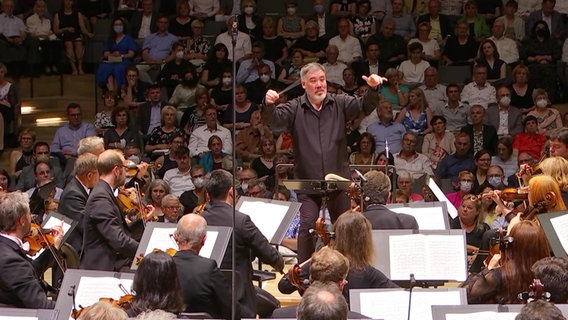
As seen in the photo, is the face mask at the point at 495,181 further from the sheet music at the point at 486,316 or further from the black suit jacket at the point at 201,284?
the sheet music at the point at 486,316

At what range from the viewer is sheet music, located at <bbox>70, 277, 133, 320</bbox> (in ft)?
21.4

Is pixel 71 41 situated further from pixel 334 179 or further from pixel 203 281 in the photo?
pixel 203 281

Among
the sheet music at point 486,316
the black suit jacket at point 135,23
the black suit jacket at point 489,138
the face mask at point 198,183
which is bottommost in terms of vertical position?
the sheet music at point 486,316

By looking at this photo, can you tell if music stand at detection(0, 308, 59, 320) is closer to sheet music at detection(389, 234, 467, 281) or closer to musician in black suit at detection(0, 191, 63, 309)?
musician in black suit at detection(0, 191, 63, 309)

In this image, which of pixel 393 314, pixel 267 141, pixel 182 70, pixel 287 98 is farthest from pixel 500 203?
pixel 182 70

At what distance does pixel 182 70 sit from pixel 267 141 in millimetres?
2388

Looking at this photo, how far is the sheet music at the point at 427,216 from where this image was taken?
8078 millimetres

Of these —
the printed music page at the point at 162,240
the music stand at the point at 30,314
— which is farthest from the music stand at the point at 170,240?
the music stand at the point at 30,314

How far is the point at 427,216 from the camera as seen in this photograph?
8.11 meters

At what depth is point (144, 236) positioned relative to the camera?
23.9ft

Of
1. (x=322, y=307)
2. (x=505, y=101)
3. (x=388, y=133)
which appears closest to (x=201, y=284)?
(x=322, y=307)

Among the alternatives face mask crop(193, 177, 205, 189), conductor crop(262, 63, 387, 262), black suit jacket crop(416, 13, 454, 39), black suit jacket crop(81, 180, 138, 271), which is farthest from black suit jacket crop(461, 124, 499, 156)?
black suit jacket crop(81, 180, 138, 271)

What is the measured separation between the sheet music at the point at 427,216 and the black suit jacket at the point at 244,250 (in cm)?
127

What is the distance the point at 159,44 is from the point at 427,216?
7.45 meters
